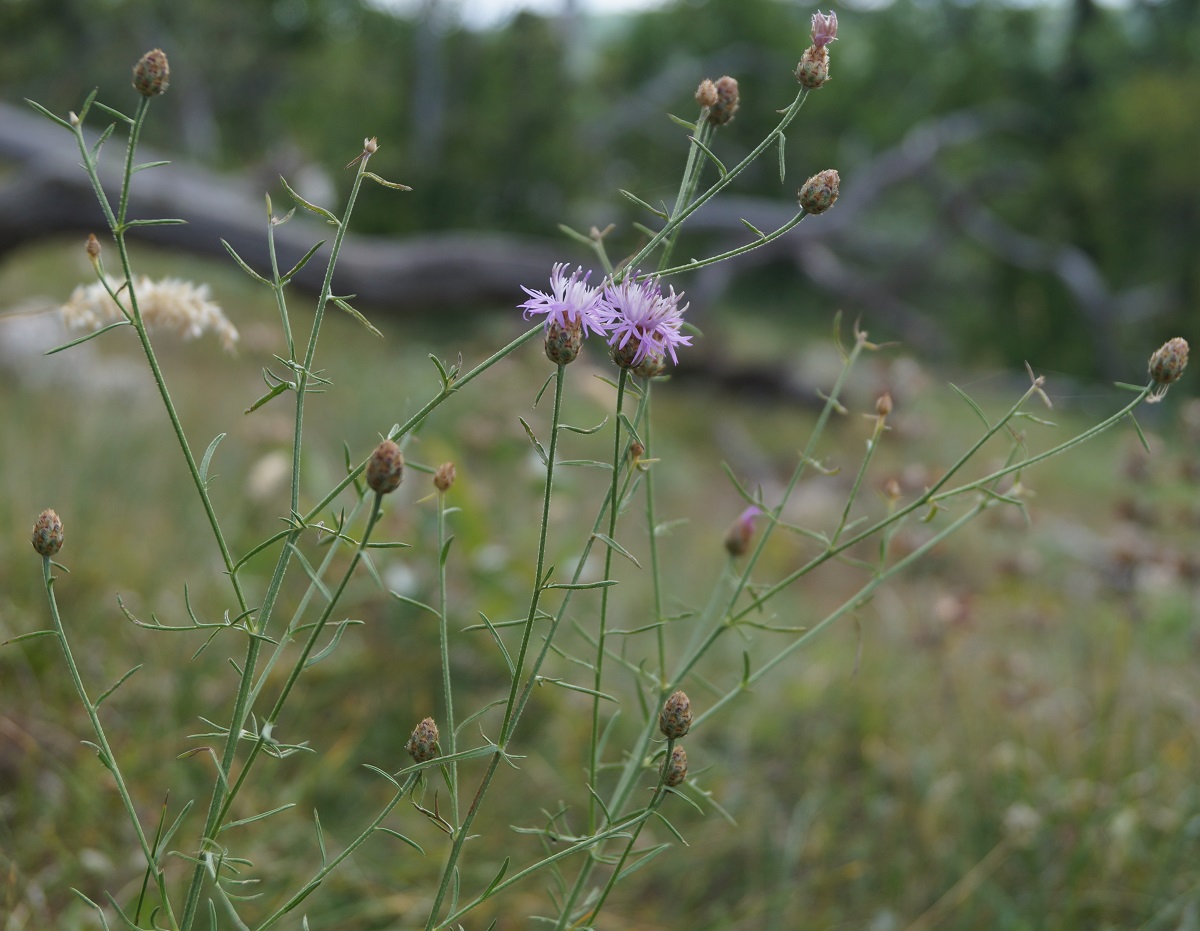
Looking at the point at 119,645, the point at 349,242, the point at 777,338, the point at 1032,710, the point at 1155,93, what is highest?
the point at 119,645

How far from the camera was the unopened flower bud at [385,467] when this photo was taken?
772 millimetres

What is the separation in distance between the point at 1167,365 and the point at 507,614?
193 centimetres

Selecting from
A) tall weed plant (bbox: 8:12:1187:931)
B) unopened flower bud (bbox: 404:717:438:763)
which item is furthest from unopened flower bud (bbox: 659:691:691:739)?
unopened flower bud (bbox: 404:717:438:763)

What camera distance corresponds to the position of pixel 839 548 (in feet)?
3.35

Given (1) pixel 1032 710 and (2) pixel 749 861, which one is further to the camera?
(1) pixel 1032 710

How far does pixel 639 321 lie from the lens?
0.90 m

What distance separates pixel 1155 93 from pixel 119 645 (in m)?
14.8

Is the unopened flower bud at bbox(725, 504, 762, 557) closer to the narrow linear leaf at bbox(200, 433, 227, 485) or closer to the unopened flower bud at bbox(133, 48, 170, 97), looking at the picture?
the narrow linear leaf at bbox(200, 433, 227, 485)

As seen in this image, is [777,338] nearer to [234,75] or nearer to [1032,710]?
[234,75]

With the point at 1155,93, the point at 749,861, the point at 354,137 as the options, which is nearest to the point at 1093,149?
the point at 1155,93

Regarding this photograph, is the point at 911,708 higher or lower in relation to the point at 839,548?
lower

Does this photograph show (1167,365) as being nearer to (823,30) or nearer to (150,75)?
(823,30)

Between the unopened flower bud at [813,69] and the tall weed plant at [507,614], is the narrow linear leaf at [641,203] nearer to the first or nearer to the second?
the tall weed plant at [507,614]

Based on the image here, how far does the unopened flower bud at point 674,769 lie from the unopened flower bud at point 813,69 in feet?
1.92
